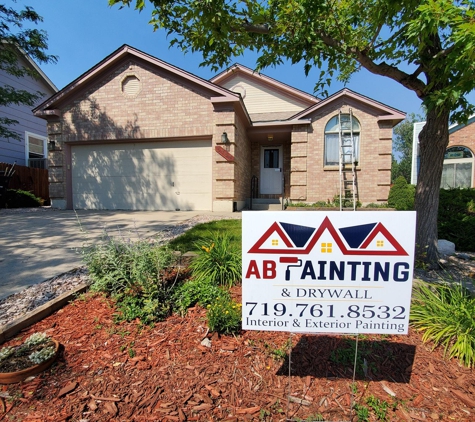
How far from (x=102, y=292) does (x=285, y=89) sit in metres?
12.8

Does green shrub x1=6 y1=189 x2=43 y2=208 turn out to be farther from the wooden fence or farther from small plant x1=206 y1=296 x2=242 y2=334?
small plant x1=206 y1=296 x2=242 y2=334

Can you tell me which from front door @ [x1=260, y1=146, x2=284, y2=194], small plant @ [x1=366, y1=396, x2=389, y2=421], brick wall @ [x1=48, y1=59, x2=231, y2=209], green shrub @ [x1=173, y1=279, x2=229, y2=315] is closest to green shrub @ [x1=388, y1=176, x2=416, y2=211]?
front door @ [x1=260, y1=146, x2=284, y2=194]

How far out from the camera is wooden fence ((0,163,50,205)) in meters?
12.1

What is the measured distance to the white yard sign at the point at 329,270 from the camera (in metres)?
1.54

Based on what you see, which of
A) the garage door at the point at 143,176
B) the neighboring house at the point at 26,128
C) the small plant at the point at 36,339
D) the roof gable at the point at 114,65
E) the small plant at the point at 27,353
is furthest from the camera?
the neighboring house at the point at 26,128

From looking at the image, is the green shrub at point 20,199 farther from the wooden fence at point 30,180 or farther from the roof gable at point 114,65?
the roof gable at point 114,65

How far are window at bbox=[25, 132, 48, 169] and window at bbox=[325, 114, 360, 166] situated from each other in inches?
621

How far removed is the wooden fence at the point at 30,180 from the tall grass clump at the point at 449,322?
1551 centimetres

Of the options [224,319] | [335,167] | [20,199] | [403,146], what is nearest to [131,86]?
[20,199]

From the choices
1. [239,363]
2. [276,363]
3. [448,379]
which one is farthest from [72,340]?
Result: [448,379]

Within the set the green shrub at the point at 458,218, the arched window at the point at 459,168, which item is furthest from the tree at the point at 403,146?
the green shrub at the point at 458,218

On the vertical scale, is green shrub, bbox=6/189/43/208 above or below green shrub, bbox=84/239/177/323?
above

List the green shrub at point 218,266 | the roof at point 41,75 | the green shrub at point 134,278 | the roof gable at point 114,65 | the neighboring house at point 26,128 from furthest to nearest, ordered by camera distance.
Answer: the roof at point 41,75 → the neighboring house at point 26,128 → the roof gable at point 114,65 → the green shrub at point 218,266 → the green shrub at point 134,278

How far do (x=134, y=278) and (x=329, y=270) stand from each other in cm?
188
